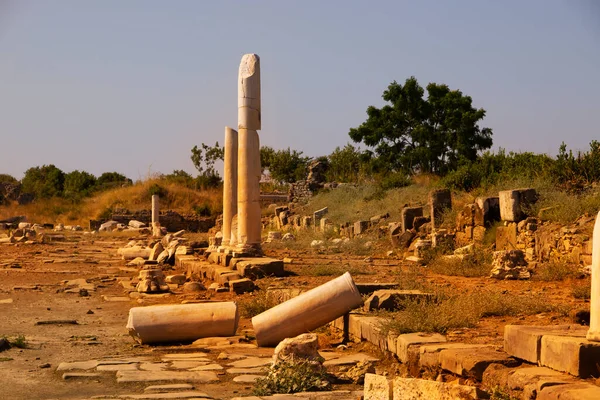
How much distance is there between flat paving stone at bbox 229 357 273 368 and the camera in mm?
7258

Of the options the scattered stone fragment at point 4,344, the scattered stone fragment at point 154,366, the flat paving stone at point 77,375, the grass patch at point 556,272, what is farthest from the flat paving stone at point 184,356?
the grass patch at point 556,272

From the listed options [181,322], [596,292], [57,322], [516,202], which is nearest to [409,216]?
[516,202]

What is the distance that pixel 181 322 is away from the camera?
343 inches

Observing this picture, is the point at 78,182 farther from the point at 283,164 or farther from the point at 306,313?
the point at 306,313

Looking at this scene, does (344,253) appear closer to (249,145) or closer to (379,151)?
(249,145)

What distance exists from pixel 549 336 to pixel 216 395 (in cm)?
247

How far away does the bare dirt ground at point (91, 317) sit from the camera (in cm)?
660

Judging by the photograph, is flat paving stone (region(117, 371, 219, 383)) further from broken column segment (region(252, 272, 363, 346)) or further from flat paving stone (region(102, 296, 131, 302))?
flat paving stone (region(102, 296, 131, 302))

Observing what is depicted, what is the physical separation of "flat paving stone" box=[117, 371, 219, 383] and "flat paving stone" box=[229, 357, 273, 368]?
1.26 ft

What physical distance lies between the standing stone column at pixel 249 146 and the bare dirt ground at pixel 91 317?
1283mm

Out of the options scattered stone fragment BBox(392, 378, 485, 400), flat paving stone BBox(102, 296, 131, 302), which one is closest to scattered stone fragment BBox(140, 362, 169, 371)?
scattered stone fragment BBox(392, 378, 485, 400)

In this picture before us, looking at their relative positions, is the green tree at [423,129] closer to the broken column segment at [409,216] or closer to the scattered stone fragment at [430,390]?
the broken column segment at [409,216]

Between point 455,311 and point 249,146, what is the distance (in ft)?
32.0

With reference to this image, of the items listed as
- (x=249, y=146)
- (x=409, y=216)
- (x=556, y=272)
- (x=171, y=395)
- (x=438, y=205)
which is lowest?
(x=171, y=395)
